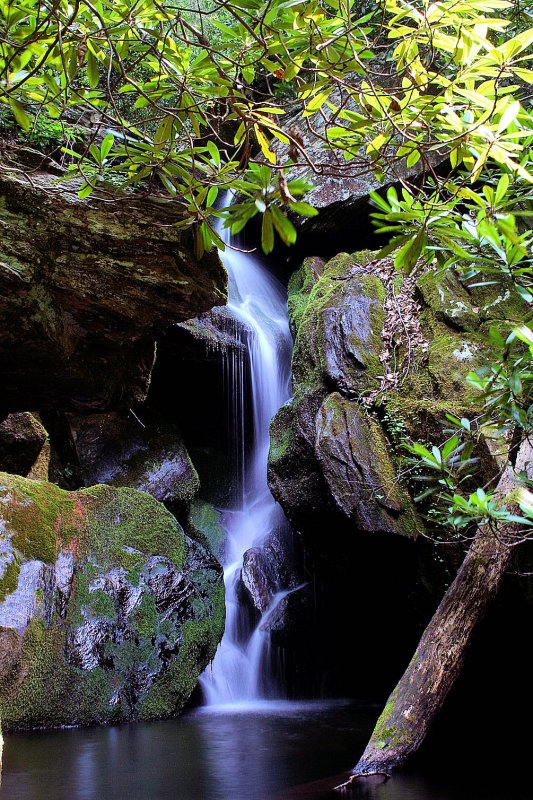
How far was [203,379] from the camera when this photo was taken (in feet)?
34.7

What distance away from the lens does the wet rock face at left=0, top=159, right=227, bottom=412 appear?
4492mm

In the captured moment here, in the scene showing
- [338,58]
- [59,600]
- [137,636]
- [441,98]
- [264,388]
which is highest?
[264,388]

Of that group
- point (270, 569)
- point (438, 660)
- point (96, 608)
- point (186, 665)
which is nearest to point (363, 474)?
point (438, 660)

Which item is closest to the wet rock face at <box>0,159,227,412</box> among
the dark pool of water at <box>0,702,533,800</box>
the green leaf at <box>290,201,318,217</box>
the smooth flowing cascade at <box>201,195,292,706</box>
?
the green leaf at <box>290,201,318,217</box>

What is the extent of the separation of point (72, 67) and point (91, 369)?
12.2ft

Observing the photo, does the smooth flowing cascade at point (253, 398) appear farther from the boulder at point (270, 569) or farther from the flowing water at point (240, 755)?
the flowing water at point (240, 755)

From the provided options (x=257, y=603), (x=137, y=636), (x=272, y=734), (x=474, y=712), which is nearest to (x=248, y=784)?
(x=272, y=734)

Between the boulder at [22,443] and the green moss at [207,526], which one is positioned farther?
the green moss at [207,526]

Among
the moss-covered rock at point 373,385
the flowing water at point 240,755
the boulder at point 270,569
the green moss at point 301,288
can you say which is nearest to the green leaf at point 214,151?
the flowing water at point 240,755

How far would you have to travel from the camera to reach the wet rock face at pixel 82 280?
449 centimetres

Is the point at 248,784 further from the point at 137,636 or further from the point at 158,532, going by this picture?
the point at 158,532

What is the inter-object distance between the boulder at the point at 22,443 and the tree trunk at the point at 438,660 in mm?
5205

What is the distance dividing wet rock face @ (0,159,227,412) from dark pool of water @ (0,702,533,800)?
295 centimetres

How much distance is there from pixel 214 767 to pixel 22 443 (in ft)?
14.7
